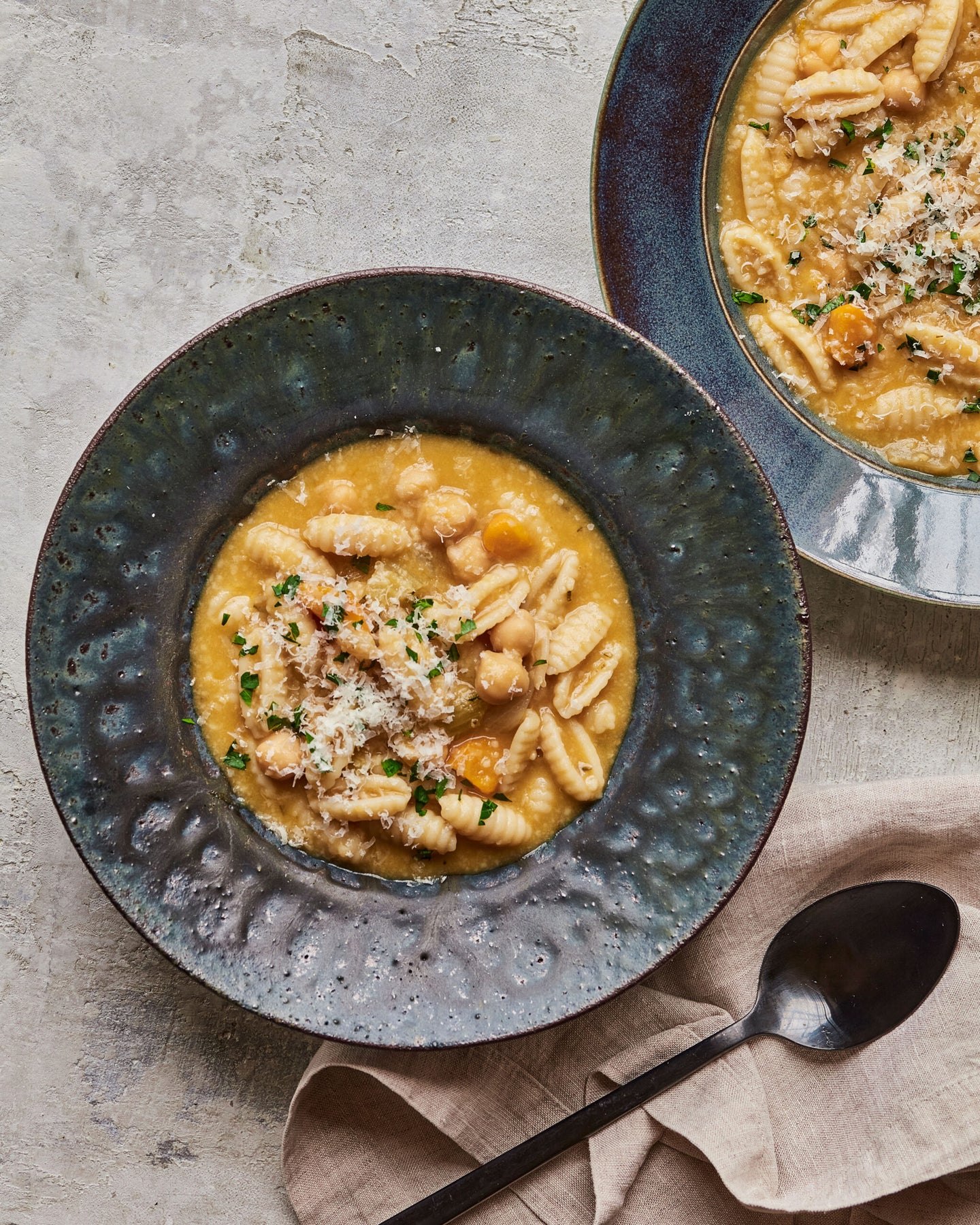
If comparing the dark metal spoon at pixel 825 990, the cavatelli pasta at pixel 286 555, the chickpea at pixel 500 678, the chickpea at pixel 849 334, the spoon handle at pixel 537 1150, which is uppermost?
the chickpea at pixel 849 334

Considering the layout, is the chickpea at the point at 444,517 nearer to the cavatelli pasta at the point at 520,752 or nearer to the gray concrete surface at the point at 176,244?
the cavatelli pasta at the point at 520,752

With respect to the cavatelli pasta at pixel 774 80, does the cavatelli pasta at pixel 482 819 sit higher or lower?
lower

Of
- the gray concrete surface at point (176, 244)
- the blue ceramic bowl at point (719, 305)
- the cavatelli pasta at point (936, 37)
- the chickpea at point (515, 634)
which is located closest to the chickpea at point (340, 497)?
the chickpea at point (515, 634)

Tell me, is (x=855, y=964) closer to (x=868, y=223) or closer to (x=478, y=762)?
(x=478, y=762)

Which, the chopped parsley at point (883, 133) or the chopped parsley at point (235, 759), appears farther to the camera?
the chopped parsley at point (883, 133)

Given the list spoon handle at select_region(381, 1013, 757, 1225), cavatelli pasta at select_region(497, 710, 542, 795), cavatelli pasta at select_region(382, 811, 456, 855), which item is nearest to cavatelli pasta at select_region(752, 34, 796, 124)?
cavatelli pasta at select_region(497, 710, 542, 795)

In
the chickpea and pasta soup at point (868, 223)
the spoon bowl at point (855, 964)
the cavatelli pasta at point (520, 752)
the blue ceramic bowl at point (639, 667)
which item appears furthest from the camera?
the chickpea and pasta soup at point (868, 223)

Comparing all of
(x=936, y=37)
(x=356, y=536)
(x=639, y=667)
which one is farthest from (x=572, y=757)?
(x=936, y=37)
